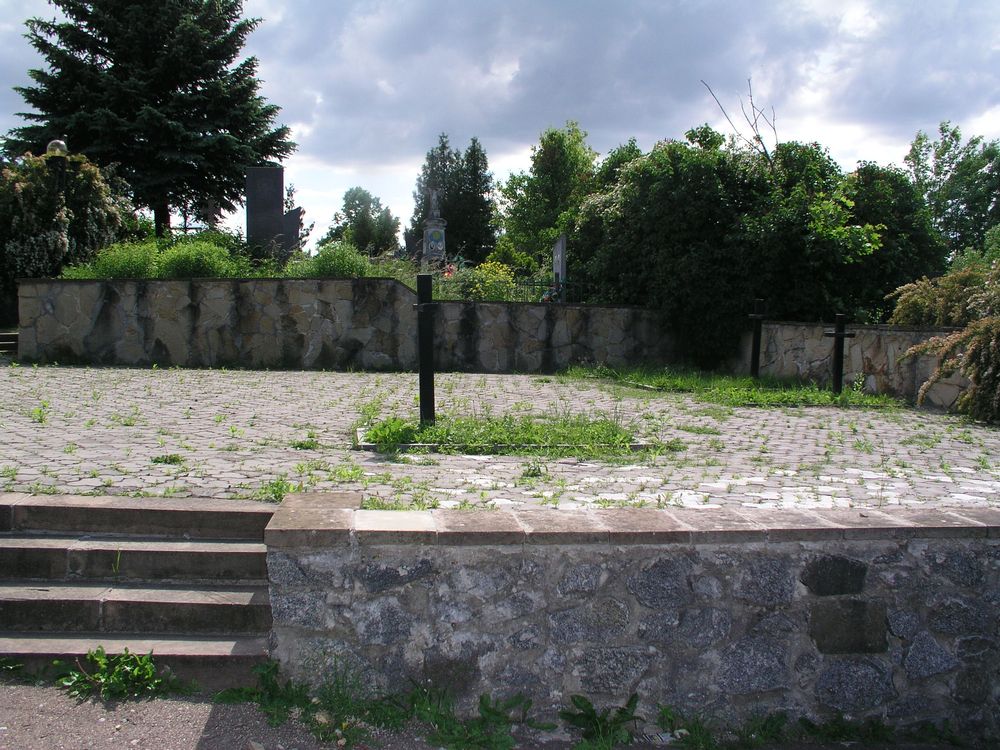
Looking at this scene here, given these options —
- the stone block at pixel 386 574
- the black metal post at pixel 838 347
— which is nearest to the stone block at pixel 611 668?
the stone block at pixel 386 574

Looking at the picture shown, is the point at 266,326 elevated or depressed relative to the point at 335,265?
depressed

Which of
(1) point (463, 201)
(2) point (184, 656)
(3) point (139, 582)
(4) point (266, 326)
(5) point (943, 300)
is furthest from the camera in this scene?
(1) point (463, 201)

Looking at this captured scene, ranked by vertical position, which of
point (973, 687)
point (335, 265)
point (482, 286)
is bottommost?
point (973, 687)

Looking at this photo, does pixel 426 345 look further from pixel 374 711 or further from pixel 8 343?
pixel 8 343

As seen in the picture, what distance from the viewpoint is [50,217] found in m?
15.0

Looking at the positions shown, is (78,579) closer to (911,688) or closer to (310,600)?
(310,600)

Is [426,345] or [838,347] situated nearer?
[426,345]

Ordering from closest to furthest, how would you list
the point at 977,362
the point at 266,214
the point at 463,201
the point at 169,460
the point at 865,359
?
the point at 169,460, the point at 977,362, the point at 865,359, the point at 266,214, the point at 463,201

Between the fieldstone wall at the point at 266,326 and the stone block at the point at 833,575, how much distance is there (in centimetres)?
979

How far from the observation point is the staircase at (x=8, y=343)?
1286 cm

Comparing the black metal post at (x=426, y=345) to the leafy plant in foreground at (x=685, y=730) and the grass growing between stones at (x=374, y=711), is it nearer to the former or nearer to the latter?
the grass growing between stones at (x=374, y=711)

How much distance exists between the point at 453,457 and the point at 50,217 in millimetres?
12632

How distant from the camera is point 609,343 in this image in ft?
46.3

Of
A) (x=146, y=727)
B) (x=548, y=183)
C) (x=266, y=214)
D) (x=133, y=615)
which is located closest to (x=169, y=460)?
(x=133, y=615)
